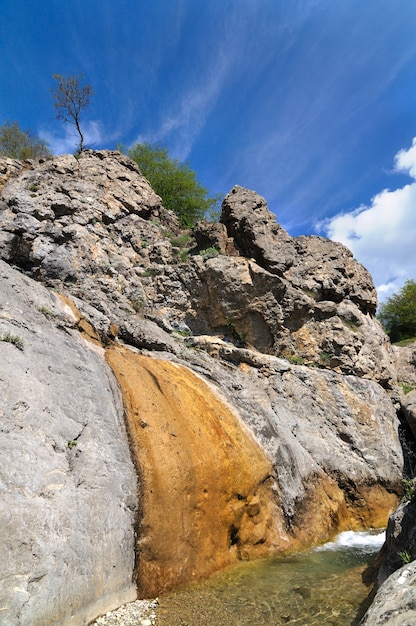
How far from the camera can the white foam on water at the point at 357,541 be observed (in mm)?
9141

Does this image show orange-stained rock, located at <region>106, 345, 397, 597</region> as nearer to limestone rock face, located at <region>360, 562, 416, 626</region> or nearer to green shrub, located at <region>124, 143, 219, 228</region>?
limestone rock face, located at <region>360, 562, 416, 626</region>

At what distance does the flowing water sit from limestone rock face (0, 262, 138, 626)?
111 centimetres

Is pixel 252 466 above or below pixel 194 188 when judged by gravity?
below

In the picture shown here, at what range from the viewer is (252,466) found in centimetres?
938

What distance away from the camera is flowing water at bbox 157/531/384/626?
5.58 metres

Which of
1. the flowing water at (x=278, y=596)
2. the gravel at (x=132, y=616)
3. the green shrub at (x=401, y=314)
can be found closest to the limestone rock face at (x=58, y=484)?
the gravel at (x=132, y=616)

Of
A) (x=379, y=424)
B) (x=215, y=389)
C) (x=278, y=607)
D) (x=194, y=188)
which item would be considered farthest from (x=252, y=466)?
(x=194, y=188)

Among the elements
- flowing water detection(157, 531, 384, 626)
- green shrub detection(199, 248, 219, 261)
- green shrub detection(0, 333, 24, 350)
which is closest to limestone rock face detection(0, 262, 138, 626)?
green shrub detection(0, 333, 24, 350)

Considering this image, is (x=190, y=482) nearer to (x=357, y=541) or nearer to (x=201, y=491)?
(x=201, y=491)

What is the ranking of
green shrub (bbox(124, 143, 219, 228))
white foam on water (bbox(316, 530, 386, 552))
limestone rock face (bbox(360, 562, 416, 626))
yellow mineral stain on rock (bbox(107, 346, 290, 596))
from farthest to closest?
green shrub (bbox(124, 143, 219, 228))
white foam on water (bbox(316, 530, 386, 552))
yellow mineral stain on rock (bbox(107, 346, 290, 596))
limestone rock face (bbox(360, 562, 416, 626))

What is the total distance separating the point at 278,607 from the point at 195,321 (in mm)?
11605

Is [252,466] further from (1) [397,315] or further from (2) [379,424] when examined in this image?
(1) [397,315]

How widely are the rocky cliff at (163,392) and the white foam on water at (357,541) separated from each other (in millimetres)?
402

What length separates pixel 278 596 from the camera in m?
6.33
